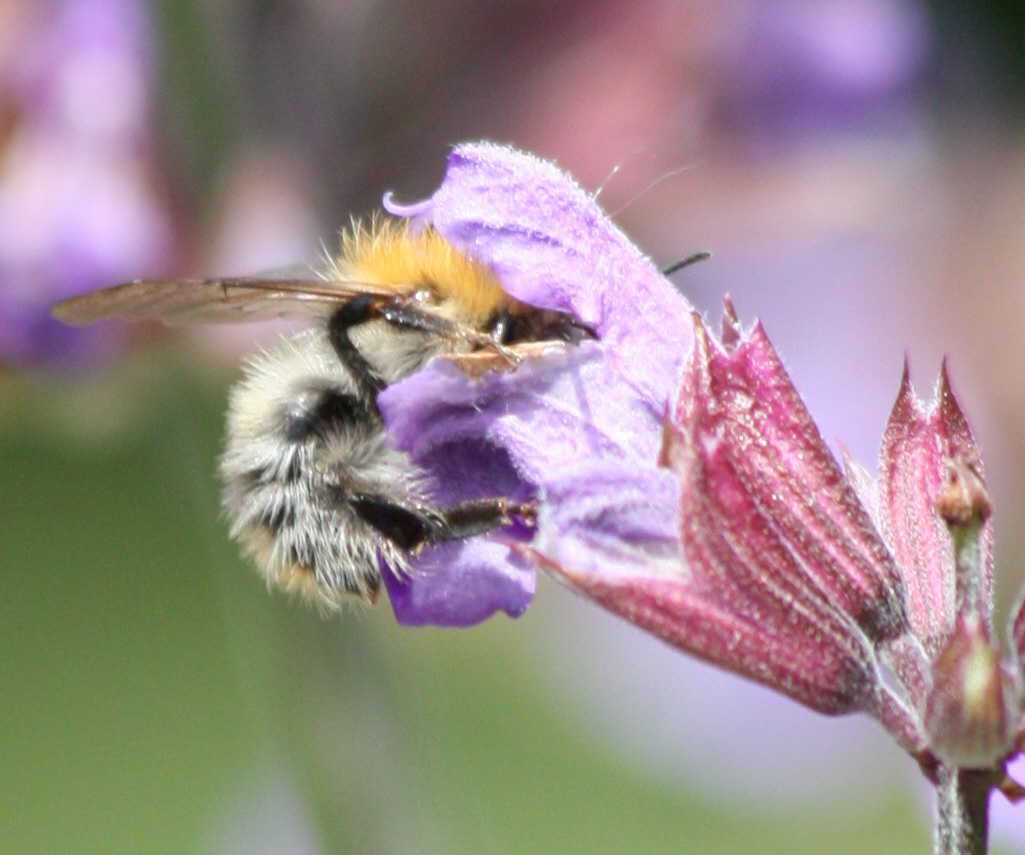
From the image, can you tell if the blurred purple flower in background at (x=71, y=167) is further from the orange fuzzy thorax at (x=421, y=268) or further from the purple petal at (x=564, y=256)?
the purple petal at (x=564, y=256)

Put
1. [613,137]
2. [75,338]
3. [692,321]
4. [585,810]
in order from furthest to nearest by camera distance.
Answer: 1. [585,810]
2. [613,137]
3. [75,338]
4. [692,321]

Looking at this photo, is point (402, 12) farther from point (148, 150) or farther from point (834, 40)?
point (834, 40)

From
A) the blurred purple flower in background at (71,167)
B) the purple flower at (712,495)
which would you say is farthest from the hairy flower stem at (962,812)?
the blurred purple flower in background at (71,167)

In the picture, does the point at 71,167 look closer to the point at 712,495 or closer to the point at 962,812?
the point at 712,495

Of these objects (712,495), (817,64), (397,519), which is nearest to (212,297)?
(397,519)

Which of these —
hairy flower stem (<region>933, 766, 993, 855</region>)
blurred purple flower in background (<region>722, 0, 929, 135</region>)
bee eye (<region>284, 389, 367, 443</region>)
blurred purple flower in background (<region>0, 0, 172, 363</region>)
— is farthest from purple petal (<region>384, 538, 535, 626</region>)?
blurred purple flower in background (<region>722, 0, 929, 135</region>)

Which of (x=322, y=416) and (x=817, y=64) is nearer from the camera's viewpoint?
(x=322, y=416)

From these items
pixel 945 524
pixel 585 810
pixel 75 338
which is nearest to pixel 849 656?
pixel 945 524
